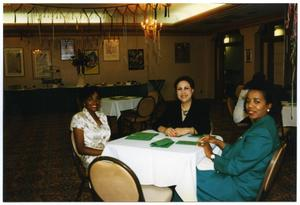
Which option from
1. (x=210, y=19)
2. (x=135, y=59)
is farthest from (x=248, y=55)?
(x=135, y=59)

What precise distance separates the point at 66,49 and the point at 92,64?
91 cm

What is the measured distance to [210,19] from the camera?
28.6 ft

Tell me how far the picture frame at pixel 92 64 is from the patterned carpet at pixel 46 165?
322 centimetres

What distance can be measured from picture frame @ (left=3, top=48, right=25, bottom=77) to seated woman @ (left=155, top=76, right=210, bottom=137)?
8.35m

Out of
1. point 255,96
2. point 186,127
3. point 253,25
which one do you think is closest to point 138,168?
point 186,127

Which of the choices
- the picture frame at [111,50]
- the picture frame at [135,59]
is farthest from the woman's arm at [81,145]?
the picture frame at [135,59]

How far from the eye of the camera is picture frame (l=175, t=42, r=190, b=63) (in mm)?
12038

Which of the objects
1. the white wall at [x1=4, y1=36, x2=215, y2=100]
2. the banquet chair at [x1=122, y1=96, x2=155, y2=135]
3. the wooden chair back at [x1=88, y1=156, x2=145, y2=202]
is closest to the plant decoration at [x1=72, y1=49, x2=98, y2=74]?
the white wall at [x1=4, y1=36, x2=215, y2=100]

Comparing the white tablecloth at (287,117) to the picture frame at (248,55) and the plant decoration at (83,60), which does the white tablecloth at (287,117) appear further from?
the plant decoration at (83,60)

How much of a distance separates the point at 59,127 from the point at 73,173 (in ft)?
11.9

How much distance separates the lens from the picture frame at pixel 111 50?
11.4m

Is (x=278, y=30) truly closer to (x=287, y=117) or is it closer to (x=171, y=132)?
(x=287, y=117)

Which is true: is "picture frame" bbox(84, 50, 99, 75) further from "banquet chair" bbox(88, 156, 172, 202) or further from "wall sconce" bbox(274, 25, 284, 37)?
"banquet chair" bbox(88, 156, 172, 202)

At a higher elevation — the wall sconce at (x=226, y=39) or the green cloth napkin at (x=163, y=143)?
the wall sconce at (x=226, y=39)
